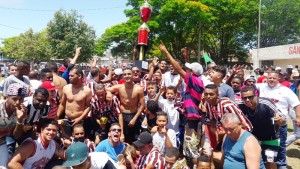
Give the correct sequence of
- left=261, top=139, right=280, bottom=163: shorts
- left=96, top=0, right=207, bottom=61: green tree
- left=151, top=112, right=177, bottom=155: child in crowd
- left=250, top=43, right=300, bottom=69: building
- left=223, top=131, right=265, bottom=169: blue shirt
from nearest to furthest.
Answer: left=223, top=131, right=265, bottom=169: blue shirt, left=261, top=139, right=280, bottom=163: shorts, left=151, top=112, right=177, bottom=155: child in crowd, left=250, top=43, right=300, bottom=69: building, left=96, top=0, right=207, bottom=61: green tree

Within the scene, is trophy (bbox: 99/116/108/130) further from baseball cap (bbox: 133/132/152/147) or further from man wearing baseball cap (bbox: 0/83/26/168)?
man wearing baseball cap (bbox: 0/83/26/168)

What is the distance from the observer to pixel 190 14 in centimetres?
2917

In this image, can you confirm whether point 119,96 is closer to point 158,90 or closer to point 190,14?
point 158,90

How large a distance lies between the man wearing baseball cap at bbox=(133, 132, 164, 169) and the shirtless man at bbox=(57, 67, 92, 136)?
1367mm

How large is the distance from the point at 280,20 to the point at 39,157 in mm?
34898

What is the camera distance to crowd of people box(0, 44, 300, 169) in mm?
3525

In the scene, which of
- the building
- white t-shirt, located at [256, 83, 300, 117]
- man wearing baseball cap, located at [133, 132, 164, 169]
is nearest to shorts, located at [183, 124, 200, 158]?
man wearing baseball cap, located at [133, 132, 164, 169]

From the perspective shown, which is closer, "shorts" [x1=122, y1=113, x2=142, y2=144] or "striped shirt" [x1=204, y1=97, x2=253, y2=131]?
"striped shirt" [x1=204, y1=97, x2=253, y2=131]

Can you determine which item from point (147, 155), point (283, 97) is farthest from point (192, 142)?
point (283, 97)

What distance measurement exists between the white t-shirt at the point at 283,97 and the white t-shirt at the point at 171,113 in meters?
1.67

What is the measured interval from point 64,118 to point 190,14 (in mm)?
25538

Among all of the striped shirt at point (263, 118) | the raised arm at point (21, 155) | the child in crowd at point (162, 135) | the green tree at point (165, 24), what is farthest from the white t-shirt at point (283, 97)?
the green tree at point (165, 24)

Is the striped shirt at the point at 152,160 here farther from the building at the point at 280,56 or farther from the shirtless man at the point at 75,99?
the building at the point at 280,56

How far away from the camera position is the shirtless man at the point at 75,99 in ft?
16.9
